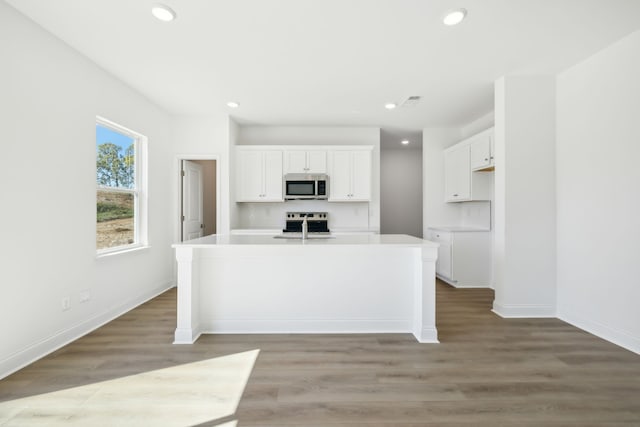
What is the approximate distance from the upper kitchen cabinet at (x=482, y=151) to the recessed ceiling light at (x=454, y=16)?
7.27 ft

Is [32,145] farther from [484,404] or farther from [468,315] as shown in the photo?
[468,315]

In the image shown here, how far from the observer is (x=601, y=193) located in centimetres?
294

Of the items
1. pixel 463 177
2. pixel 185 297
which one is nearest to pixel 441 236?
pixel 463 177

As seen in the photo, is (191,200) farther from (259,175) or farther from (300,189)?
(300,189)

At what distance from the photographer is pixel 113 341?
9.29ft

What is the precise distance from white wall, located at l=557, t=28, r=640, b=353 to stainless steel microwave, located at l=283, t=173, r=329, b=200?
3.04 meters

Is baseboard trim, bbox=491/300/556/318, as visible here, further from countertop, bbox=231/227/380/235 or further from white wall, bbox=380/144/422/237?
white wall, bbox=380/144/422/237

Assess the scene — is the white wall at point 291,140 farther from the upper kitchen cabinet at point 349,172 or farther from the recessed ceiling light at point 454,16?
the recessed ceiling light at point 454,16

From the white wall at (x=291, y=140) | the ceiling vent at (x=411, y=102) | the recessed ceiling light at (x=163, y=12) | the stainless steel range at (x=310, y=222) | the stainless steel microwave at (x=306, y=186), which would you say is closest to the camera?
the recessed ceiling light at (x=163, y=12)

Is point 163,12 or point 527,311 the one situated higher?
point 163,12

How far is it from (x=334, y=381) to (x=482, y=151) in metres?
3.74

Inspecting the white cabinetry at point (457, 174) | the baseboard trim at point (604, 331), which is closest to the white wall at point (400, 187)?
the white cabinetry at point (457, 174)

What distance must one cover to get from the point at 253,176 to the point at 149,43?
2616mm

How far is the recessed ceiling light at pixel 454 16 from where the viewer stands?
7.59ft
